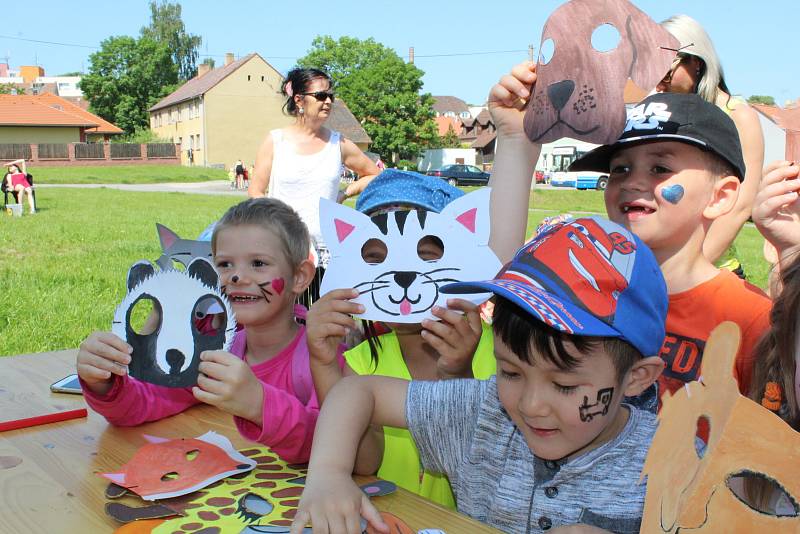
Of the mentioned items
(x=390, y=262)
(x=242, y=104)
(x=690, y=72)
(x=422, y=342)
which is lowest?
(x=422, y=342)

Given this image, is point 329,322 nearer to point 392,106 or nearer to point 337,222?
point 337,222

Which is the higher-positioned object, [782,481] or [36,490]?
[782,481]

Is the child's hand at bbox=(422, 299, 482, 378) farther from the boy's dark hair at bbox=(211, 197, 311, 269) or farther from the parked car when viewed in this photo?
the parked car

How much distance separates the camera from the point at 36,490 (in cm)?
118

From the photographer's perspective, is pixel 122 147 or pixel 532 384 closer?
pixel 532 384

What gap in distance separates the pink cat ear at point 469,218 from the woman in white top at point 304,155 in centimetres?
196

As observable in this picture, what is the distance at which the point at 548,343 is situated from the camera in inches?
40.5

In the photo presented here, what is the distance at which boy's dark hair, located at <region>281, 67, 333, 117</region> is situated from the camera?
3326 millimetres

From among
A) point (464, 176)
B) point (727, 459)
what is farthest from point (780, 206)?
point (464, 176)

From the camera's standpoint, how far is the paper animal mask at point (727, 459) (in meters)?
0.64

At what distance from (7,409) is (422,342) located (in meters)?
0.92

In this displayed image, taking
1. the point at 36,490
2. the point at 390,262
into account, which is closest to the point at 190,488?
the point at 36,490

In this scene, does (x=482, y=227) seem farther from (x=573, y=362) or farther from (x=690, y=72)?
(x=690, y=72)

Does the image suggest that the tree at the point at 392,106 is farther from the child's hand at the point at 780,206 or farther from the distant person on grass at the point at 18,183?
the child's hand at the point at 780,206
